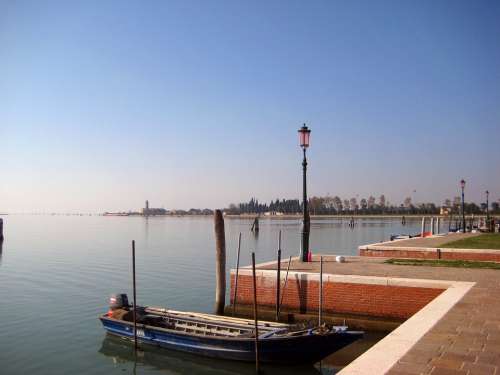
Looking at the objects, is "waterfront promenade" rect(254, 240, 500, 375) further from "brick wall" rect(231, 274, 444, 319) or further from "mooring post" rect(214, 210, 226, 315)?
"mooring post" rect(214, 210, 226, 315)

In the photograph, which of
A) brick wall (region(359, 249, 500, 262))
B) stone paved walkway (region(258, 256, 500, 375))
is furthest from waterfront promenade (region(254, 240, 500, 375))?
brick wall (region(359, 249, 500, 262))

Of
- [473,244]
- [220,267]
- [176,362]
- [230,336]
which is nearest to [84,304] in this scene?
[220,267]

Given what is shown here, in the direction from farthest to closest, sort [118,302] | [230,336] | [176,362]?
[118,302] → [176,362] → [230,336]

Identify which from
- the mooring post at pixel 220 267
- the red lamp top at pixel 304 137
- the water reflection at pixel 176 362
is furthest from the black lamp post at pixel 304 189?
the water reflection at pixel 176 362

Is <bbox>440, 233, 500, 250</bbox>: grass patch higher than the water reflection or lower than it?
higher

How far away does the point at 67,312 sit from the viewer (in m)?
20.8

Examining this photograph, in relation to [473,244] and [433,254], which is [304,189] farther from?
[473,244]

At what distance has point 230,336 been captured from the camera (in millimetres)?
13805

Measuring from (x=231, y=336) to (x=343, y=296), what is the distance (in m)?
3.65

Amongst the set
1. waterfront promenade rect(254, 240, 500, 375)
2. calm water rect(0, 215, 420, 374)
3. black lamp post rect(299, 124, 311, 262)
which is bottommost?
calm water rect(0, 215, 420, 374)

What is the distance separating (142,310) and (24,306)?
8550 mm

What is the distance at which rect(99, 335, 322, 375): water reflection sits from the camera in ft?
42.7

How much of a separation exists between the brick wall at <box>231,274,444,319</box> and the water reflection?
247 centimetres

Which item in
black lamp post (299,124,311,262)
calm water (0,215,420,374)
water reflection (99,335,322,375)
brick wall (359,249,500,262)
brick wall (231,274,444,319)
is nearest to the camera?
water reflection (99,335,322,375)
